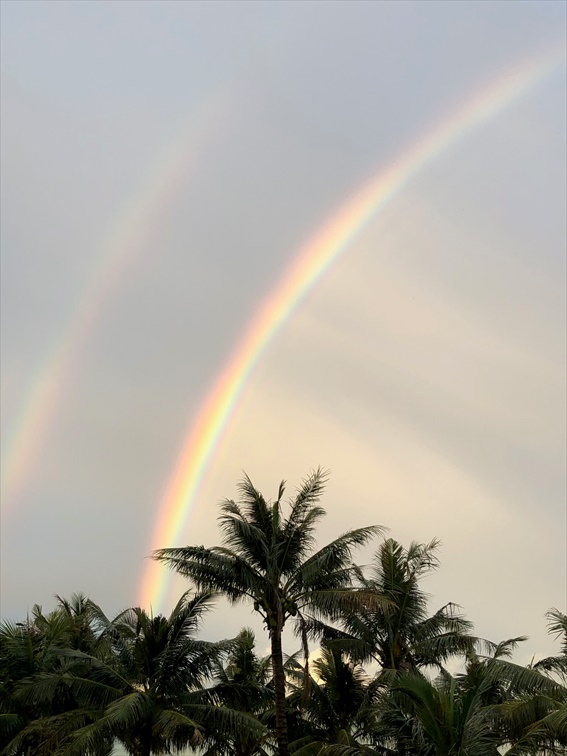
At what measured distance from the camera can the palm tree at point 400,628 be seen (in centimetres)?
2586

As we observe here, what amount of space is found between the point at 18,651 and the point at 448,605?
14.4m

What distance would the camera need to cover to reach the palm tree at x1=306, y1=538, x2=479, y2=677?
25.9 m

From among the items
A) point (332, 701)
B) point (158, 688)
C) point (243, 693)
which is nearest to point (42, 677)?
point (158, 688)

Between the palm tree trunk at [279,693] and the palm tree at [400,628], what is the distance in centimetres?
221

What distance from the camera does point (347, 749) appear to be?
18.7 m

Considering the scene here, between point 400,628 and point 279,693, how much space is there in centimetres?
552

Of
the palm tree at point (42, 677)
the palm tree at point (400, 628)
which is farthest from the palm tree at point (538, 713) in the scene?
the palm tree at point (42, 677)

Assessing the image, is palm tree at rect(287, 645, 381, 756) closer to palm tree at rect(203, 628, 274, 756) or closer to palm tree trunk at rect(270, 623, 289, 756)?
palm tree at rect(203, 628, 274, 756)

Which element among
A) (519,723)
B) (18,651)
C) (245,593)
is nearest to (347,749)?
(519,723)

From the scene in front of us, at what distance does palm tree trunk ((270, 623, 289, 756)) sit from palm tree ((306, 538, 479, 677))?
2207 mm

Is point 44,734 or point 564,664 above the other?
point 44,734

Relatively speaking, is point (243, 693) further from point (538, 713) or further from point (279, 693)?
point (538, 713)

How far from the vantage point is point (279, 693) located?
73.8 ft

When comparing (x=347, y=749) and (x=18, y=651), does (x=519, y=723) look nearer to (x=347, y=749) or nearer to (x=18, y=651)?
(x=347, y=749)
